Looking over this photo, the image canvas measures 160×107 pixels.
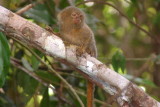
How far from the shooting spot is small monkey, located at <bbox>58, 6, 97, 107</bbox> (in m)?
2.73

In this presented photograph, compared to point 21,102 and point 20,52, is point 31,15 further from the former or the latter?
point 21,102

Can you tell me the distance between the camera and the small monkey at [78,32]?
107 inches

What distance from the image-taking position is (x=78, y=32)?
277cm

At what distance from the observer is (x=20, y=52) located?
3582 mm

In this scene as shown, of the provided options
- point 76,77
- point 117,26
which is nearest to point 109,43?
point 117,26

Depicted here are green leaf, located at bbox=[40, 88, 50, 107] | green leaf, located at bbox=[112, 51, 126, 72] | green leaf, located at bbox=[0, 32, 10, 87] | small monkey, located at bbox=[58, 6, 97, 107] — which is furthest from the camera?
green leaf, located at bbox=[40, 88, 50, 107]

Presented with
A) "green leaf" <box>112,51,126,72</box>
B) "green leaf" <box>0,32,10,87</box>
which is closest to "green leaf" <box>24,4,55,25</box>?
"green leaf" <box>112,51,126,72</box>

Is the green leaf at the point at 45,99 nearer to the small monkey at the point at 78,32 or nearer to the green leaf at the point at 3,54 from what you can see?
the small monkey at the point at 78,32

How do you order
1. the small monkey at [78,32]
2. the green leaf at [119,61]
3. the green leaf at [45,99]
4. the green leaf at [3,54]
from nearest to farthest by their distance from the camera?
the green leaf at [3,54] < the small monkey at [78,32] < the green leaf at [119,61] < the green leaf at [45,99]

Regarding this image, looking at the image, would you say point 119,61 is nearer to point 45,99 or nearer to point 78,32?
point 78,32

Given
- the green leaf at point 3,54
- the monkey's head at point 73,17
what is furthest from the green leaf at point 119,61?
the green leaf at point 3,54

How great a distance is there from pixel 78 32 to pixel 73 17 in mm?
108

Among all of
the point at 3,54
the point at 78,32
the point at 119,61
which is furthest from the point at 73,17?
the point at 3,54

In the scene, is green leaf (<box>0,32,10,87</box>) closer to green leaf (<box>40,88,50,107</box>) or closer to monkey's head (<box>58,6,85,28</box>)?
monkey's head (<box>58,6,85,28</box>)
